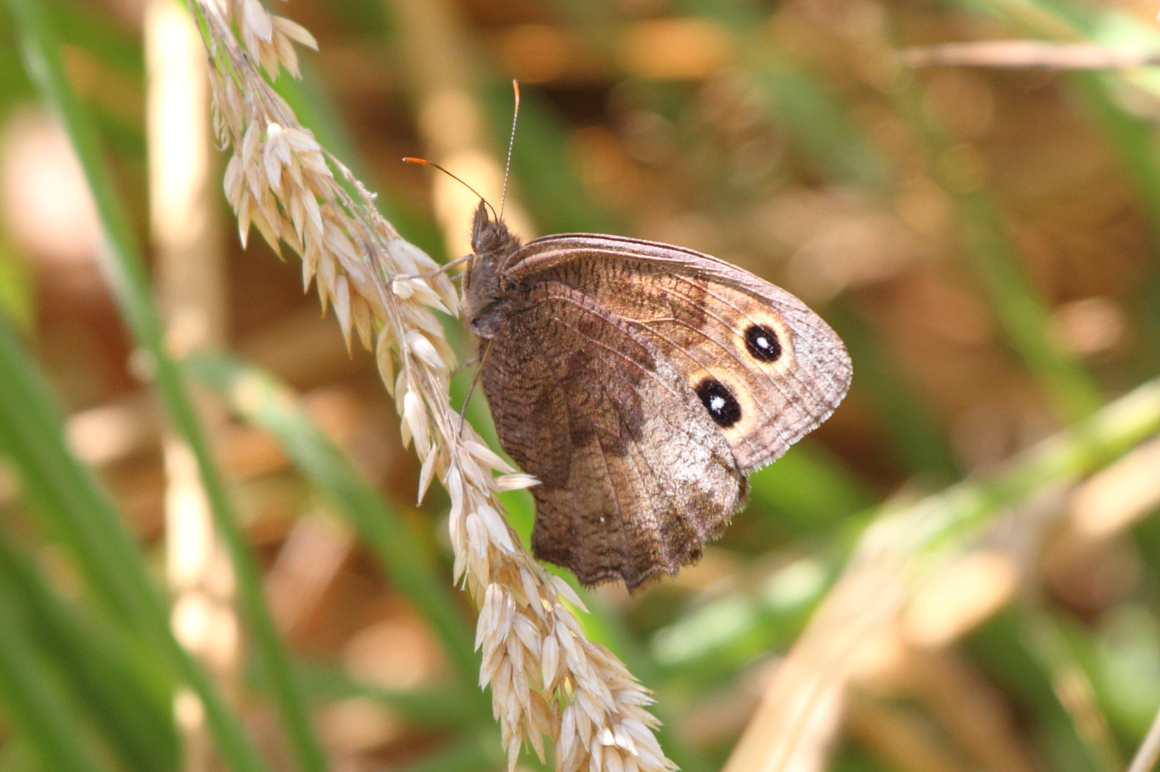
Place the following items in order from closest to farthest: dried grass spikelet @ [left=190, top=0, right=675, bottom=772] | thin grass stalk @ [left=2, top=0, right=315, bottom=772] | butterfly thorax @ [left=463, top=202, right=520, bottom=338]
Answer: dried grass spikelet @ [left=190, top=0, right=675, bottom=772] < thin grass stalk @ [left=2, top=0, right=315, bottom=772] < butterfly thorax @ [left=463, top=202, right=520, bottom=338]

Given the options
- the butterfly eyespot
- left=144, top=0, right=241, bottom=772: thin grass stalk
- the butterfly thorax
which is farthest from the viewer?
left=144, top=0, right=241, bottom=772: thin grass stalk

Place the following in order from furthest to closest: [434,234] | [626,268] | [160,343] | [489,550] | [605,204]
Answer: [605,204] → [434,234] → [626,268] → [160,343] → [489,550]

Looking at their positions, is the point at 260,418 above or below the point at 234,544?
above

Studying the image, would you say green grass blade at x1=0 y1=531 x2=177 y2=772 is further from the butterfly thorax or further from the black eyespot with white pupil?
the black eyespot with white pupil

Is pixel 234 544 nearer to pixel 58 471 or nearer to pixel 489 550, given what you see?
pixel 58 471

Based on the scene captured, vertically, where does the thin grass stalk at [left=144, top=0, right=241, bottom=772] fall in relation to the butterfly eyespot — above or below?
above

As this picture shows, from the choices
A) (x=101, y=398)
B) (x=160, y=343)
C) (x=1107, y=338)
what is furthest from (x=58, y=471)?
(x=1107, y=338)

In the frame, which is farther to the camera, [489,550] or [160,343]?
[160,343]

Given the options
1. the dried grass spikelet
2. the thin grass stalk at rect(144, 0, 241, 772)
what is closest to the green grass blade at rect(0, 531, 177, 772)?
the thin grass stalk at rect(144, 0, 241, 772)
